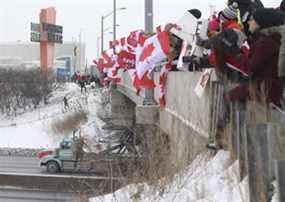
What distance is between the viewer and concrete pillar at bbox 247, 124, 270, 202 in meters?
6.47

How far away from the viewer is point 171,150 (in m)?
12.1

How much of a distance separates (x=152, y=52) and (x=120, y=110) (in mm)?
33704

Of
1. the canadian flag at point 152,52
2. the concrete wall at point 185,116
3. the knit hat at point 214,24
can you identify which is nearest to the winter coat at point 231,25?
the knit hat at point 214,24

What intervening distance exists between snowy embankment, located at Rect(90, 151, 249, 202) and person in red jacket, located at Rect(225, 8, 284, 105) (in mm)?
951

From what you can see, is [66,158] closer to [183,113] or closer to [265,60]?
[183,113]

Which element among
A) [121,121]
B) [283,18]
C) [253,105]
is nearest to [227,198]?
[253,105]

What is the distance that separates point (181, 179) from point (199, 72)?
8.98ft

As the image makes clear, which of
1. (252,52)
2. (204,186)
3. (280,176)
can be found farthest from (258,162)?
(204,186)

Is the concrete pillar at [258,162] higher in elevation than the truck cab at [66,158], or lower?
higher

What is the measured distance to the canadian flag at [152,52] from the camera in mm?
14316

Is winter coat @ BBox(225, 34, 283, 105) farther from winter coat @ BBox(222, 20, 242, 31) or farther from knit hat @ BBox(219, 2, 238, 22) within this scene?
knit hat @ BBox(219, 2, 238, 22)

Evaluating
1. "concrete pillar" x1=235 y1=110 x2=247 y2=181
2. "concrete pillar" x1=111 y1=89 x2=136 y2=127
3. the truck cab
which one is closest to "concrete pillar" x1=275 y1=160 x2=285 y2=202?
"concrete pillar" x1=235 y1=110 x2=247 y2=181

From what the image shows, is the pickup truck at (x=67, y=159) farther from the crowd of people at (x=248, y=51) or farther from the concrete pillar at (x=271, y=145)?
the concrete pillar at (x=271, y=145)

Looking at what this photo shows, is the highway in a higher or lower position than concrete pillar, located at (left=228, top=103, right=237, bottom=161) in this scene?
lower
